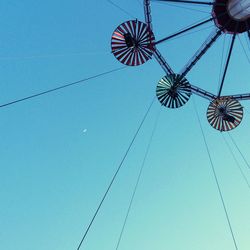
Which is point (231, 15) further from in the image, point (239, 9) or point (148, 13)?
point (148, 13)

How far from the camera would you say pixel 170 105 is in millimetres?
15836

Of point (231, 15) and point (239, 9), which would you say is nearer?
point (239, 9)

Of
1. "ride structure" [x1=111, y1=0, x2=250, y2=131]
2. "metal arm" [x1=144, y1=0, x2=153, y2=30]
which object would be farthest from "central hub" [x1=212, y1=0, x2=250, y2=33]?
"metal arm" [x1=144, y1=0, x2=153, y2=30]

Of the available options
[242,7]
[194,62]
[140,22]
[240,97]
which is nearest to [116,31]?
[140,22]

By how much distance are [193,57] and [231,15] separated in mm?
2219

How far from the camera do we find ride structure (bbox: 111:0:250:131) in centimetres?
1280

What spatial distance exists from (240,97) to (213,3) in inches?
184

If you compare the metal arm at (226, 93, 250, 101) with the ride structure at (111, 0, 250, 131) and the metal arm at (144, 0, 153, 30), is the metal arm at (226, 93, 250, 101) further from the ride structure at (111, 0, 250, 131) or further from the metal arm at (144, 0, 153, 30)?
the metal arm at (144, 0, 153, 30)

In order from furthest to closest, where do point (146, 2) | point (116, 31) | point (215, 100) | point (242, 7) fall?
point (215, 100), point (116, 31), point (146, 2), point (242, 7)

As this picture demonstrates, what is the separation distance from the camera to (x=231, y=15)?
1288 centimetres

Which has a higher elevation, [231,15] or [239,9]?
[231,15]

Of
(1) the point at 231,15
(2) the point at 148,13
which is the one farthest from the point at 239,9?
(2) the point at 148,13

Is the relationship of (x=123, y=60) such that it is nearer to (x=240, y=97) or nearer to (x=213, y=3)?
(x=213, y=3)

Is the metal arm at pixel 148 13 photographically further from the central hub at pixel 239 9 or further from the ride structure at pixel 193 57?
the central hub at pixel 239 9
